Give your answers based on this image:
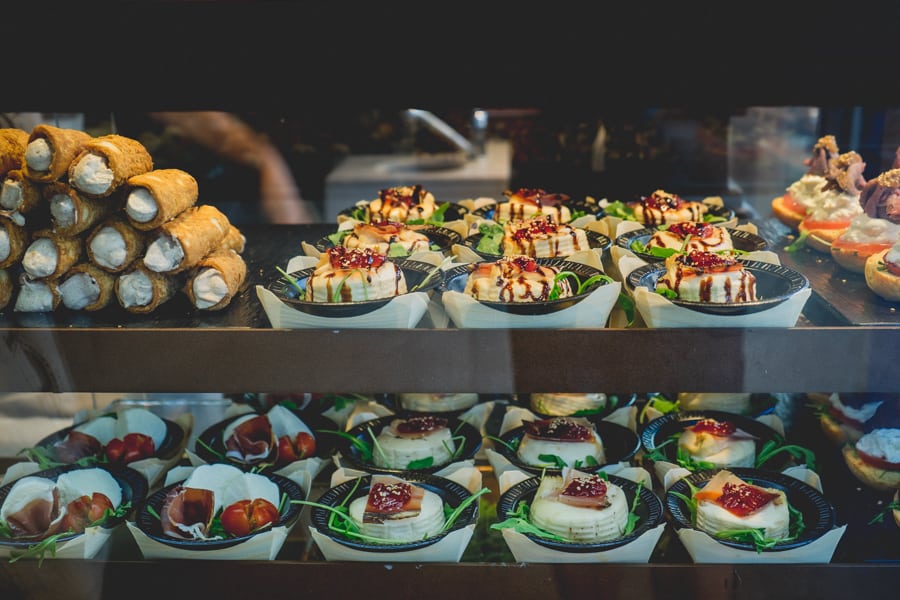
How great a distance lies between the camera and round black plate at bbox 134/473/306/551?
210cm

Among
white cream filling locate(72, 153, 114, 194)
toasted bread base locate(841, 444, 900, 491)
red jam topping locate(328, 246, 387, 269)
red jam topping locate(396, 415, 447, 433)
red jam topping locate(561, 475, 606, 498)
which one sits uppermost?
white cream filling locate(72, 153, 114, 194)

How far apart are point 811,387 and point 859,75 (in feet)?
2.46

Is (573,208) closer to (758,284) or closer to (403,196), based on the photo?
(403,196)

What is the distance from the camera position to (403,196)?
2.92 m

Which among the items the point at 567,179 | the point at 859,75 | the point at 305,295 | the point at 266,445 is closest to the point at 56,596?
the point at 266,445

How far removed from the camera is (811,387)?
73.7 inches

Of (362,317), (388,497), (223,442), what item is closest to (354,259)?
(362,317)

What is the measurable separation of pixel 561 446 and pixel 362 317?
833 millimetres

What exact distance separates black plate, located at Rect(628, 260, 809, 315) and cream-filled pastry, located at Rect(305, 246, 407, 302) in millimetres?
603

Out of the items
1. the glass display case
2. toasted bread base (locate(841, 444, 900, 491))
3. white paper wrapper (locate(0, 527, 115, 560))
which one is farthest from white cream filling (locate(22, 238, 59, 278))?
toasted bread base (locate(841, 444, 900, 491))

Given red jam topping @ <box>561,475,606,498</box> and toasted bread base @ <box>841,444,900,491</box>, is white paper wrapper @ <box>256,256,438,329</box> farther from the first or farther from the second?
toasted bread base @ <box>841,444,900,491</box>

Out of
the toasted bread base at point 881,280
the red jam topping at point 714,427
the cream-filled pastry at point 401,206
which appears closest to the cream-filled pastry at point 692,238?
the toasted bread base at point 881,280

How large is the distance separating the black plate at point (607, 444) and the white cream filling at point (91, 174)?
1.33 meters

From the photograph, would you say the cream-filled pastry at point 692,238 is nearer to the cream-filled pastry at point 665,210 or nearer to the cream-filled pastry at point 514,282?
the cream-filled pastry at point 665,210
